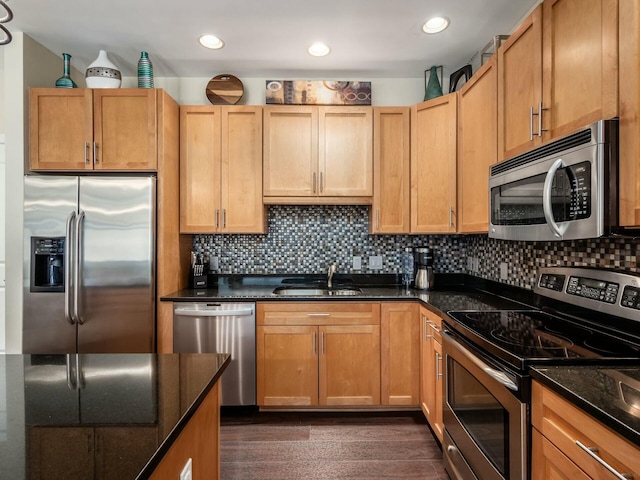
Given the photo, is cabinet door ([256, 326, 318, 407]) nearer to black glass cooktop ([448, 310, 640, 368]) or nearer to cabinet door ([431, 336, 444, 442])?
cabinet door ([431, 336, 444, 442])

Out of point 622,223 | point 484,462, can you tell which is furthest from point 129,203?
point 622,223

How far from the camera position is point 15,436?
71cm

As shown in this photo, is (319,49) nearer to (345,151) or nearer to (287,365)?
(345,151)

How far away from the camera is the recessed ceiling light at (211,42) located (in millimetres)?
2391

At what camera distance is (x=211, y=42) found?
8.02 feet

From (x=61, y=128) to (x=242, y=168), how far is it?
124 centimetres

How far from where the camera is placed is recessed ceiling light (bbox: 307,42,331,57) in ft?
8.09

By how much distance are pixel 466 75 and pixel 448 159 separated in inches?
24.6

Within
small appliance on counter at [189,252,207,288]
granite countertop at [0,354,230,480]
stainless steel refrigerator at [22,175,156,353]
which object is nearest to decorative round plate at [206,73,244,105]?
stainless steel refrigerator at [22,175,156,353]

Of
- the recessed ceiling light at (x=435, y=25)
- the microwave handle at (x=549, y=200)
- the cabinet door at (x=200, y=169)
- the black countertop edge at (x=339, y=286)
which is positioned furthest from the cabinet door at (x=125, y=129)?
the microwave handle at (x=549, y=200)

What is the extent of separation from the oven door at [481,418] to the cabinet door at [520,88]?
3.31 feet

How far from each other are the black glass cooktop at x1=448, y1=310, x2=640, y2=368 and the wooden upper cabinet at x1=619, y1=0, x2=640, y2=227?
1.45ft

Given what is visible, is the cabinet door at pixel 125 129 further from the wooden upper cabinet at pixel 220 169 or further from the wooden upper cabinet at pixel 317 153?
the wooden upper cabinet at pixel 317 153

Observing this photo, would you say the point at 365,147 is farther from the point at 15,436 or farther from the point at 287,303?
the point at 15,436
